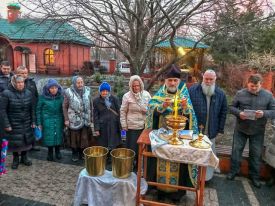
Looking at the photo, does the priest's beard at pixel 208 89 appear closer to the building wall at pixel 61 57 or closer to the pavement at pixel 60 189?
the pavement at pixel 60 189

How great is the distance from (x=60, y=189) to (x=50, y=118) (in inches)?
55.4

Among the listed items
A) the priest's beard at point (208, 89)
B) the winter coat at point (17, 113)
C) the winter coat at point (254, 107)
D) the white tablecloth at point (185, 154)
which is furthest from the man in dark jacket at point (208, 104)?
the winter coat at point (17, 113)

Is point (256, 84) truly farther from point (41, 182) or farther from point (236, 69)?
point (236, 69)

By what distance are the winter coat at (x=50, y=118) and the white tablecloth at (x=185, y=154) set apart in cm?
254

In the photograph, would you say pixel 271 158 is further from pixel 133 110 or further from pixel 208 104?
pixel 133 110

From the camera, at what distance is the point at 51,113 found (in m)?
4.84

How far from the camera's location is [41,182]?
13.8 ft

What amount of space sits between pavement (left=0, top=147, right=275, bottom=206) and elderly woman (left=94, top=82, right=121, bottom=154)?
72 cm

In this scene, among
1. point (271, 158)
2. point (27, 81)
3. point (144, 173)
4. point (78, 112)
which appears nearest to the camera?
point (144, 173)

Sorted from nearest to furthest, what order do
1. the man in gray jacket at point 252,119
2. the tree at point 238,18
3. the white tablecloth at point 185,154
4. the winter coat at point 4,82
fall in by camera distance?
1. the white tablecloth at point 185,154
2. the man in gray jacket at point 252,119
3. the winter coat at point 4,82
4. the tree at point 238,18

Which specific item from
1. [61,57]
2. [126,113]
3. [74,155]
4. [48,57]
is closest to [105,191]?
[126,113]

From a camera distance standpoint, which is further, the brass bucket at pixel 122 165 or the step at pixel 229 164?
the step at pixel 229 164

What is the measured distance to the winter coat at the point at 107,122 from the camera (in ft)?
15.3

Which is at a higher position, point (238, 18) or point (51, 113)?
point (238, 18)
